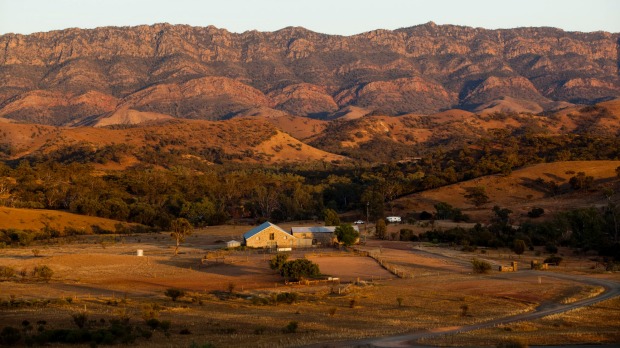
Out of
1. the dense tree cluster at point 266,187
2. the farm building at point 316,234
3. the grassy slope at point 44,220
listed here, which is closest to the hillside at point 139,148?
the dense tree cluster at point 266,187

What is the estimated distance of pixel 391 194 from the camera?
358 ft

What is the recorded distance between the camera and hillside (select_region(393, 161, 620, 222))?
300 ft

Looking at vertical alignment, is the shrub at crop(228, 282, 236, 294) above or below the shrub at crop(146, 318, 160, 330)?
above

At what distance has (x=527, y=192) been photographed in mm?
102938

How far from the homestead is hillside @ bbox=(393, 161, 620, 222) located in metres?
25.1

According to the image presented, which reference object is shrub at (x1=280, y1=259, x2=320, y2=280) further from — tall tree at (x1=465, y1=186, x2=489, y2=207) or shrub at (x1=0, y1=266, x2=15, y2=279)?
tall tree at (x1=465, y1=186, x2=489, y2=207)

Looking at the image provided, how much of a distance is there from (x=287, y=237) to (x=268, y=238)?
6.41 ft

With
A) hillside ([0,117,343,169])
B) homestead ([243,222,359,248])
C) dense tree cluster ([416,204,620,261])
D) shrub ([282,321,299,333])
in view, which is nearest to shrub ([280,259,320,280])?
shrub ([282,321,299,333])

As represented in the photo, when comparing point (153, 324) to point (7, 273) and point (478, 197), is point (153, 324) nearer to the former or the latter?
point (7, 273)

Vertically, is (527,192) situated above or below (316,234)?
above

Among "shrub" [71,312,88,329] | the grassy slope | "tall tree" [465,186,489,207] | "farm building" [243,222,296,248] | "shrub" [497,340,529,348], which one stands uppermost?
"tall tree" [465,186,489,207]

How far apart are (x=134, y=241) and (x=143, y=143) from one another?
10736 cm

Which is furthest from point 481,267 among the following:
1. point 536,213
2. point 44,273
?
point 536,213

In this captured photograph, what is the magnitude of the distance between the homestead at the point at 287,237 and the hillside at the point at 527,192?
2507 centimetres
